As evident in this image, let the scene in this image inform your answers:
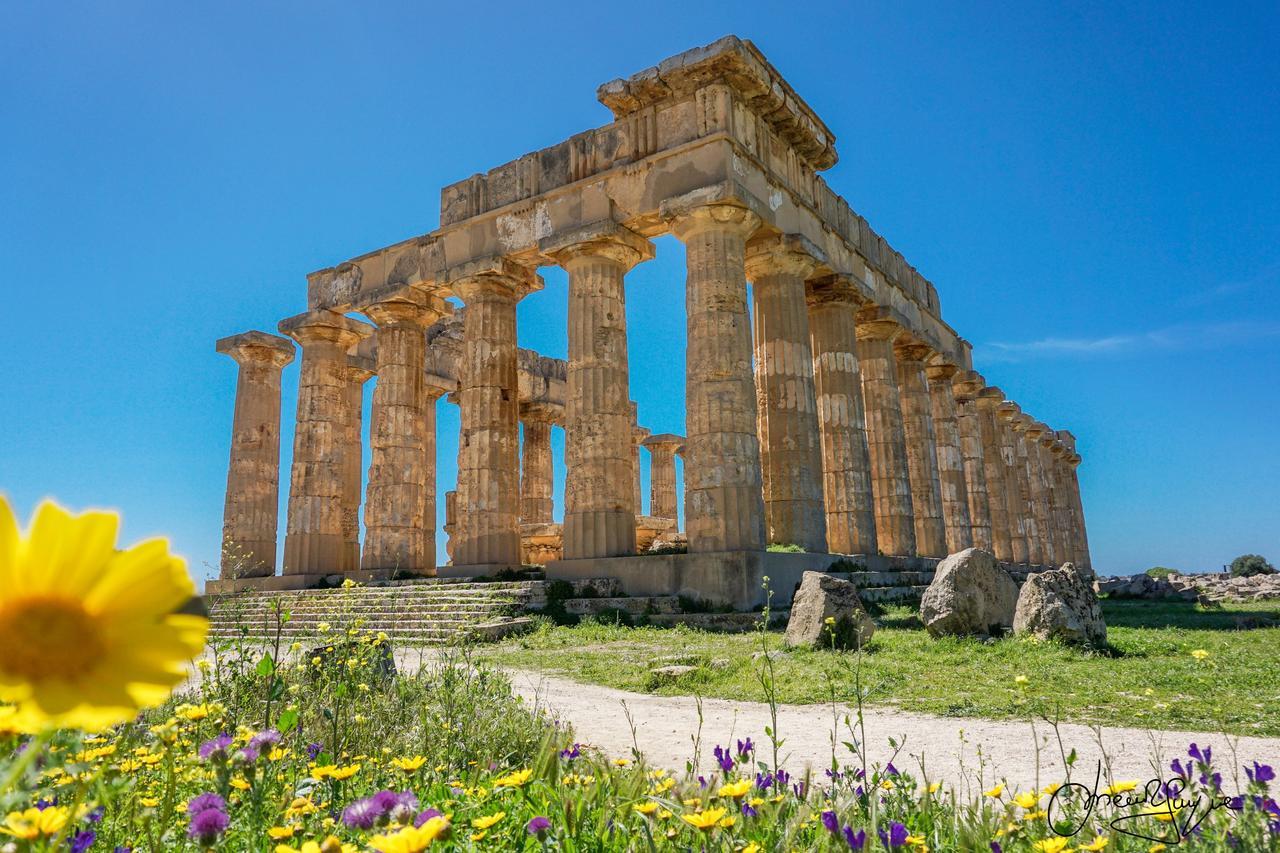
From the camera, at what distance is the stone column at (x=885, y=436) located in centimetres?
2294

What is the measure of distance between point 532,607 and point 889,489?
11373 mm

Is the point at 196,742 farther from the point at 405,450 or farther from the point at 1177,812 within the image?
the point at 405,450

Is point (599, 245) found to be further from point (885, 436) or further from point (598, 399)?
point (885, 436)

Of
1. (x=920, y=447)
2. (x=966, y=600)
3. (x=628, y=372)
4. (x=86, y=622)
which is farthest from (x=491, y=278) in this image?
(x=86, y=622)

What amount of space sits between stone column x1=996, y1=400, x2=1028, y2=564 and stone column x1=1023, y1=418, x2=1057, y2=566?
224 centimetres

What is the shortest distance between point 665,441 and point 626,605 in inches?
859

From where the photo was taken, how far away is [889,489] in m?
23.2

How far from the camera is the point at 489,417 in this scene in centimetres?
2039

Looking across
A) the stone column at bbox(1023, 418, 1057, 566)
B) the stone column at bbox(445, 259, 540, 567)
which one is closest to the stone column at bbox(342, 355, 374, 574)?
the stone column at bbox(445, 259, 540, 567)

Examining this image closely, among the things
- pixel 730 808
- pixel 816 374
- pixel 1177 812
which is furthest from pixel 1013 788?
pixel 816 374

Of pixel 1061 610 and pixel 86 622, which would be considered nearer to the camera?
pixel 86 622

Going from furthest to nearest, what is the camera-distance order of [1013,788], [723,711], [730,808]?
[723,711], [1013,788], [730,808]

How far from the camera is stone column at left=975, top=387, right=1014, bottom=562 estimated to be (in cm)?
3203

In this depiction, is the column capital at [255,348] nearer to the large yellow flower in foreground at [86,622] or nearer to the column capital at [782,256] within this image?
the column capital at [782,256]
